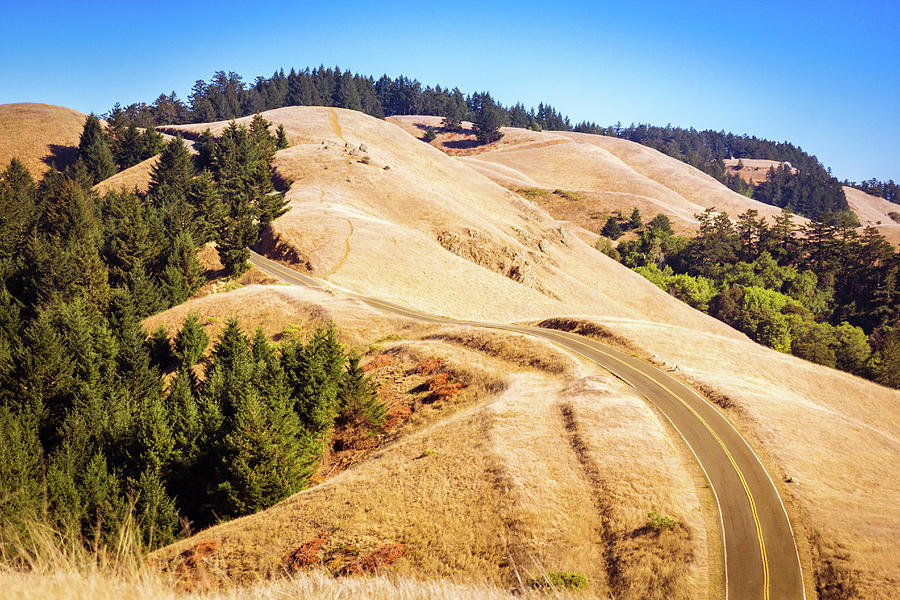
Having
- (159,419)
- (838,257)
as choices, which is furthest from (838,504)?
(838,257)

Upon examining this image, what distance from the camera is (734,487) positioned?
2650cm

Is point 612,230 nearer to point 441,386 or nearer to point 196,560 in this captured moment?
point 441,386

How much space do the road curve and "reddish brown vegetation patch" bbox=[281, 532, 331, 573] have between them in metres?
17.0

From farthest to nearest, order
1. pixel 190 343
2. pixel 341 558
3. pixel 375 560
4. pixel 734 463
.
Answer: pixel 190 343
pixel 734 463
pixel 341 558
pixel 375 560

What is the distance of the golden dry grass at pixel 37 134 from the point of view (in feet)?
401

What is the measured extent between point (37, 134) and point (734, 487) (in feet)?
A: 570

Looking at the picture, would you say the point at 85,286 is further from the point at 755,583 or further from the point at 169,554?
the point at 755,583

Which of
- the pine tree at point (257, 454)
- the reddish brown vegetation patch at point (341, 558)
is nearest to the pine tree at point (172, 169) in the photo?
the pine tree at point (257, 454)

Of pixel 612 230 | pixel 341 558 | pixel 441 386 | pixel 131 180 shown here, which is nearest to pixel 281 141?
pixel 131 180

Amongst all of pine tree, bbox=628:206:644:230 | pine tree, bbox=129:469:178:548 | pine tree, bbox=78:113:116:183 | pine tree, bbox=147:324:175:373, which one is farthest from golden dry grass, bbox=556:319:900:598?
pine tree, bbox=78:113:116:183

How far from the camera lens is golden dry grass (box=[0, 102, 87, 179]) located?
12219 centimetres

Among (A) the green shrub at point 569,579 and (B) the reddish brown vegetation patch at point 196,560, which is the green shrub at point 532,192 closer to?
(A) the green shrub at point 569,579

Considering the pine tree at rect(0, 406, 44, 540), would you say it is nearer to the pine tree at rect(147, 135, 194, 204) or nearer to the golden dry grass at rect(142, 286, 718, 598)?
the golden dry grass at rect(142, 286, 718, 598)

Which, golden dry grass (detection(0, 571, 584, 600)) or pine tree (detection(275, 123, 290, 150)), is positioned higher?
pine tree (detection(275, 123, 290, 150))
